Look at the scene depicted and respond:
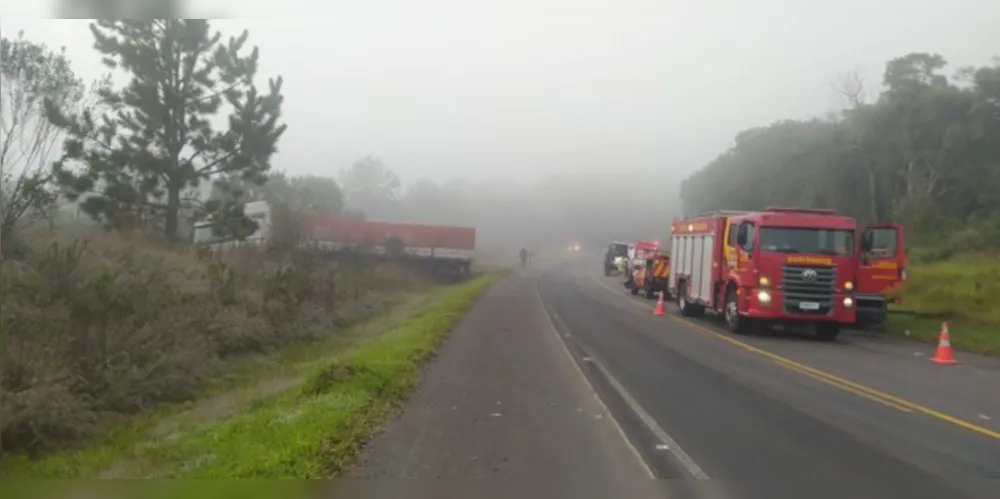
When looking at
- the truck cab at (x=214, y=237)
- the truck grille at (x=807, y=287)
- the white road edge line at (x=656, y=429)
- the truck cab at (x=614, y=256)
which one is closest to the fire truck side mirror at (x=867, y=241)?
the truck grille at (x=807, y=287)

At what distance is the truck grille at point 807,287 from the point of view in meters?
22.2

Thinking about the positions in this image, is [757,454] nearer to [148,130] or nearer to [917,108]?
[148,130]

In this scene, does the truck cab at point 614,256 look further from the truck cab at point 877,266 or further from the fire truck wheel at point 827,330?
the truck cab at point 877,266

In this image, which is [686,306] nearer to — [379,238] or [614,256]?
[379,238]

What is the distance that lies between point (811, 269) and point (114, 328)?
50.1 ft

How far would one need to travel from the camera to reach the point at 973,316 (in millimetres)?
24734

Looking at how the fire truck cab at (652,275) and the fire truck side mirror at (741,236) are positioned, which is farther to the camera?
the fire truck cab at (652,275)

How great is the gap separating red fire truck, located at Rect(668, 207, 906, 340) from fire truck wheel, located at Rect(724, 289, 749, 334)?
24 millimetres

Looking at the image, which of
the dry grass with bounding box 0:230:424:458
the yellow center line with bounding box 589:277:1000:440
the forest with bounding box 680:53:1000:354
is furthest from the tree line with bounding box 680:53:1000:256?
the dry grass with bounding box 0:230:424:458

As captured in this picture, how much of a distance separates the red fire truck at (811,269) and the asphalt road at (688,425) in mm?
2892

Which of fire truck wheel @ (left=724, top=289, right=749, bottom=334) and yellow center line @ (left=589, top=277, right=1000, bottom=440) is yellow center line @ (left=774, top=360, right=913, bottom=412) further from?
fire truck wheel @ (left=724, top=289, right=749, bottom=334)

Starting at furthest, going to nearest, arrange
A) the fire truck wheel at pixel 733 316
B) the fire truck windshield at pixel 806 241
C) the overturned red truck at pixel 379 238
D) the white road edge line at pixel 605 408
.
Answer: the overturned red truck at pixel 379 238, the fire truck wheel at pixel 733 316, the fire truck windshield at pixel 806 241, the white road edge line at pixel 605 408

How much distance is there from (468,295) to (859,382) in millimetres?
24003

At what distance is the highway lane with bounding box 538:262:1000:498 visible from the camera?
7.75 metres
